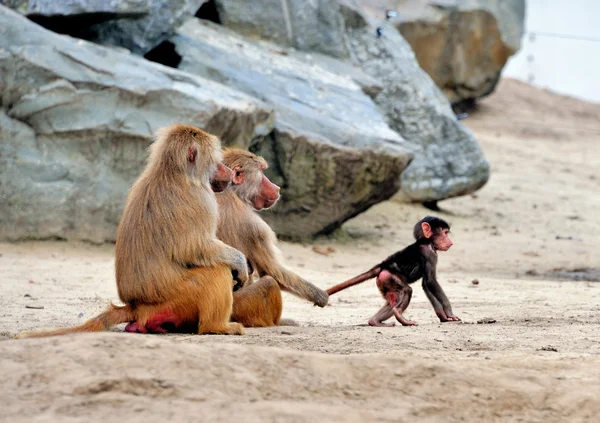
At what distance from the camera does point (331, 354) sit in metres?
4.08

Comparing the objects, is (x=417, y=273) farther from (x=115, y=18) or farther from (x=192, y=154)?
(x=115, y=18)

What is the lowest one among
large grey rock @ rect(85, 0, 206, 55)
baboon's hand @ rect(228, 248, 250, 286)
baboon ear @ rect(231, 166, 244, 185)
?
baboon's hand @ rect(228, 248, 250, 286)

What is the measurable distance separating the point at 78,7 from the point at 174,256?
5306 mm

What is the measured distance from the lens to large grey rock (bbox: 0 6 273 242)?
8984 millimetres

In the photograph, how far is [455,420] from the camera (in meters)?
3.55

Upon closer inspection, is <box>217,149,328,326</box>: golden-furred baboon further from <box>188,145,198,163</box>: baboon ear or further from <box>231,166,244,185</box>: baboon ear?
<box>188,145,198,163</box>: baboon ear

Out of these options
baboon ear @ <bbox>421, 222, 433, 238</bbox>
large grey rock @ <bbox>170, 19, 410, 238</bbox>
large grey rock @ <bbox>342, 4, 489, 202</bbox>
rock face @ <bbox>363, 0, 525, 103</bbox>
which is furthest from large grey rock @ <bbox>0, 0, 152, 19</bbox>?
rock face @ <bbox>363, 0, 525, 103</bbox>

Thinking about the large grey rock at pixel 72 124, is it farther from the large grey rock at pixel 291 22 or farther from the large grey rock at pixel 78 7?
the large grey rock at pixel 291 22

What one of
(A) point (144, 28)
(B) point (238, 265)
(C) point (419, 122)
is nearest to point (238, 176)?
(B) point (238, 265)

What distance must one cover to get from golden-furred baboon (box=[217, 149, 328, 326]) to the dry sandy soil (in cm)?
22

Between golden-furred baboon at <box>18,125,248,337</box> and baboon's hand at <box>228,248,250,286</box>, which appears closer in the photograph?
golden-furred baboon at <box>18,125,248,337</box>

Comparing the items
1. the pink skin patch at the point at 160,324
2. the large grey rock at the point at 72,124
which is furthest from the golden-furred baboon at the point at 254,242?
the large grey rock at the point at 72,124

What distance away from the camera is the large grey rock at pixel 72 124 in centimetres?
898

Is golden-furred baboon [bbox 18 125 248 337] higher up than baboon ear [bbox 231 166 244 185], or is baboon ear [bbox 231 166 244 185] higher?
baboon ear [bbox 231 166 244 185]
